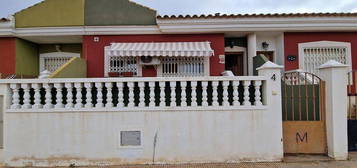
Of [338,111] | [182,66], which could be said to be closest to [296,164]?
[338,111]

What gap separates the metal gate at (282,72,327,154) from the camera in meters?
8.26

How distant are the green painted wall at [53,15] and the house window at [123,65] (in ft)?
8.71

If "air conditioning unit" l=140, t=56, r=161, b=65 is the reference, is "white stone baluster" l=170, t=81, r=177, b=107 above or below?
below

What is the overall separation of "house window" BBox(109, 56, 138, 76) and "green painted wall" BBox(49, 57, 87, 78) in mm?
1392

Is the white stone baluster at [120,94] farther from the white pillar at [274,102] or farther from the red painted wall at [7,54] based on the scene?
the red painted wall at [7,54]

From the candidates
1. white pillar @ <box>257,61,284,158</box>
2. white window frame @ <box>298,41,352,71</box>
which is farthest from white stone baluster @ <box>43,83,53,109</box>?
white window frame @ <box>298,41,352,71</box>

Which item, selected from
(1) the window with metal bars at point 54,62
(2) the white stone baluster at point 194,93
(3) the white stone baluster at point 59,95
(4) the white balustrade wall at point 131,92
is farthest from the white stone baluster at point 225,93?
(1) the window with metal bars at point 54,62

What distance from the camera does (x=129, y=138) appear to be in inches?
302

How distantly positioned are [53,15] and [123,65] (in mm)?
4626

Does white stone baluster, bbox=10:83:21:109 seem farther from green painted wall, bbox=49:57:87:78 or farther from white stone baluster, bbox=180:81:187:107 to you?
white stone baluster, bbox=180:81:187:107

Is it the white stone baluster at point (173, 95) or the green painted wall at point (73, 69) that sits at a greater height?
the green painted wall at point (73, 69)

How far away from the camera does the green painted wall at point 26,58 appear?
13820 millimetres

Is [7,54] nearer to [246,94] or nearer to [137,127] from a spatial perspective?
[137,127]

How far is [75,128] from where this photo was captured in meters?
7.64
